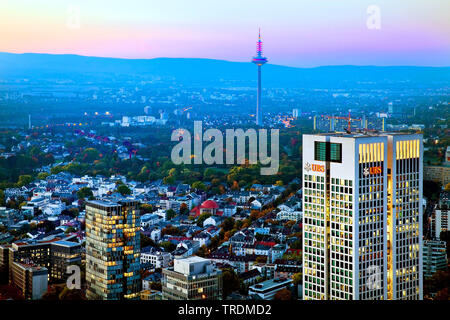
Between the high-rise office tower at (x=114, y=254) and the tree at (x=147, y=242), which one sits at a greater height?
the high-rise office tower at (x=114, y=254)

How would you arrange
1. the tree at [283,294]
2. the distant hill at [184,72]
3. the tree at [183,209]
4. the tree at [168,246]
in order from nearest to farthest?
the tree at [283,294] → the tree at [168,246] → the tree at [183,209] → the distant hill at [184,72]

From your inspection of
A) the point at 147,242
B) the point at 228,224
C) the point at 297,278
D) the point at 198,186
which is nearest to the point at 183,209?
the point at 228,224

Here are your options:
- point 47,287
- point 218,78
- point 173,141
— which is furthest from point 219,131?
point 47,287

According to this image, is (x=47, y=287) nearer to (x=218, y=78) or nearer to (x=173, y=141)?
(x=173, y=141)

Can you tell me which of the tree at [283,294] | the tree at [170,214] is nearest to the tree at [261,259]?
the tree at [283,294]

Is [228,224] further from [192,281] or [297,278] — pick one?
[192,281]

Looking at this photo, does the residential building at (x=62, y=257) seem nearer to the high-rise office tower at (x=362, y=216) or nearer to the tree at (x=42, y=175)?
the high-rise office tower at (x=362, y=216)
